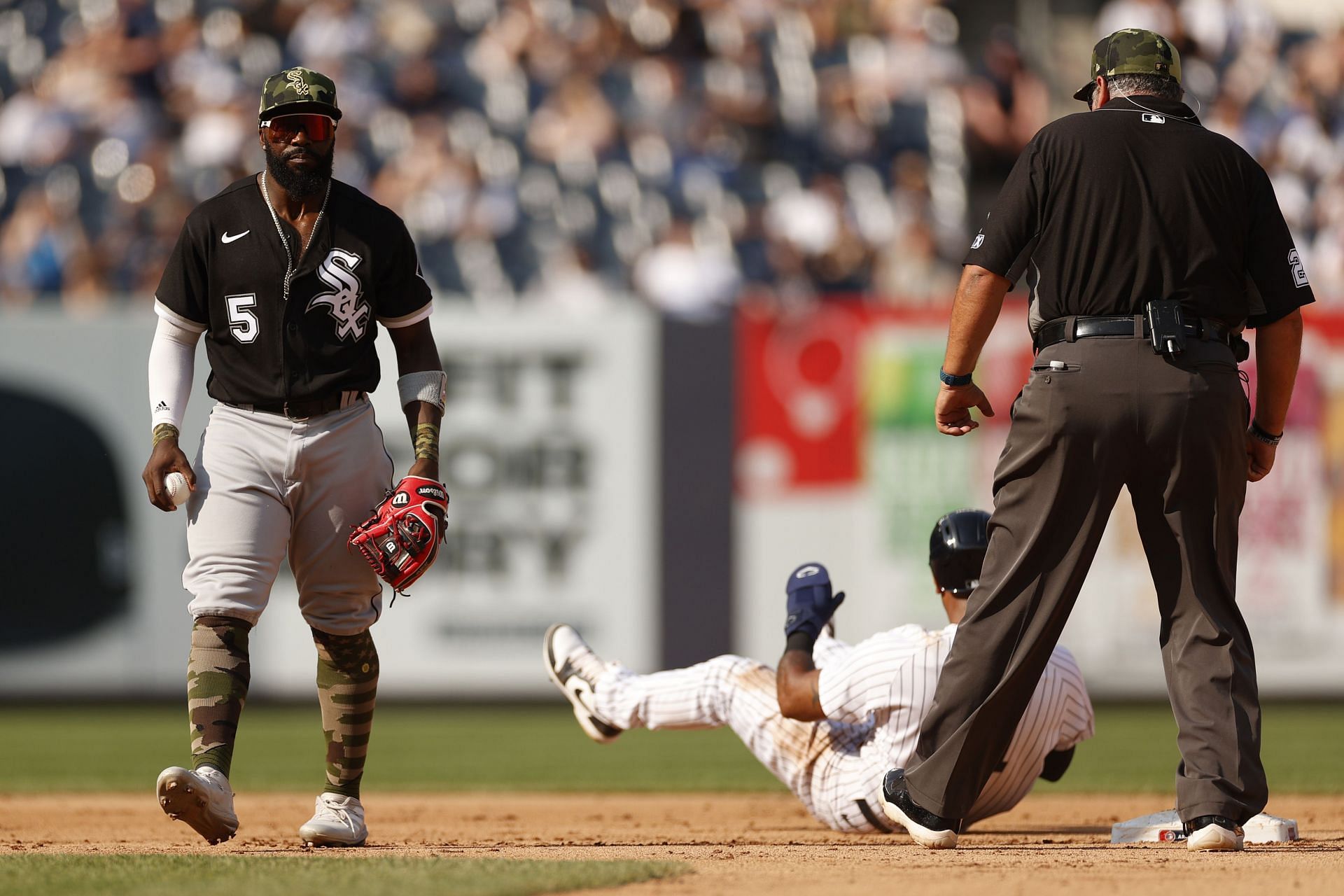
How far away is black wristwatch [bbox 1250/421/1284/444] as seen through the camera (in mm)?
4902

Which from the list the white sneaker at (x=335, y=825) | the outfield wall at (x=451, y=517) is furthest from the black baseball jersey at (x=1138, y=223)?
the outfield wall at (x=451, y=517)

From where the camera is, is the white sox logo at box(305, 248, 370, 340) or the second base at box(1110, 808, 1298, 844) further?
the second base at box(1110, 808, 1298, 844)

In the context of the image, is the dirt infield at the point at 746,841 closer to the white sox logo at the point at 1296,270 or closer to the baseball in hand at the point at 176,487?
the baseball in hand at the point at 176,487

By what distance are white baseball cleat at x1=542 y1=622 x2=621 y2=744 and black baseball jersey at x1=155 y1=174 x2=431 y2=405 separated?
1.51 metres

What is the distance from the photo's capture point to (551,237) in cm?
1310

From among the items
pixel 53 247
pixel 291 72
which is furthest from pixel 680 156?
pixel 291 72

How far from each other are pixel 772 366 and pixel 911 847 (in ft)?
21.5

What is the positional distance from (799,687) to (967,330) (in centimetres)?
125

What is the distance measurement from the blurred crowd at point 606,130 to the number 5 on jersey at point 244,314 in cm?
738

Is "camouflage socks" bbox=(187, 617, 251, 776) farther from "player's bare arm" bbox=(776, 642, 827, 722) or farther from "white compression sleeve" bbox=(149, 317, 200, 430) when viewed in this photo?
"player's bare arm" bbox=(776, 642, 827, 722)

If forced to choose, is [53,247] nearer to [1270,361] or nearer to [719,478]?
[719,478]

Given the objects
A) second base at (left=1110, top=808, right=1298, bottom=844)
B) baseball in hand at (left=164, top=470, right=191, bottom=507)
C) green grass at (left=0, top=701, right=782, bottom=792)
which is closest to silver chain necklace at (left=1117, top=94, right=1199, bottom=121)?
second base at (left=1110, top=808, right=1298, bottom=844)

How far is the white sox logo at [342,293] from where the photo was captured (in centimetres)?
504

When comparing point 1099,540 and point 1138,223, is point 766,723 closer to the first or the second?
point 1099,540
